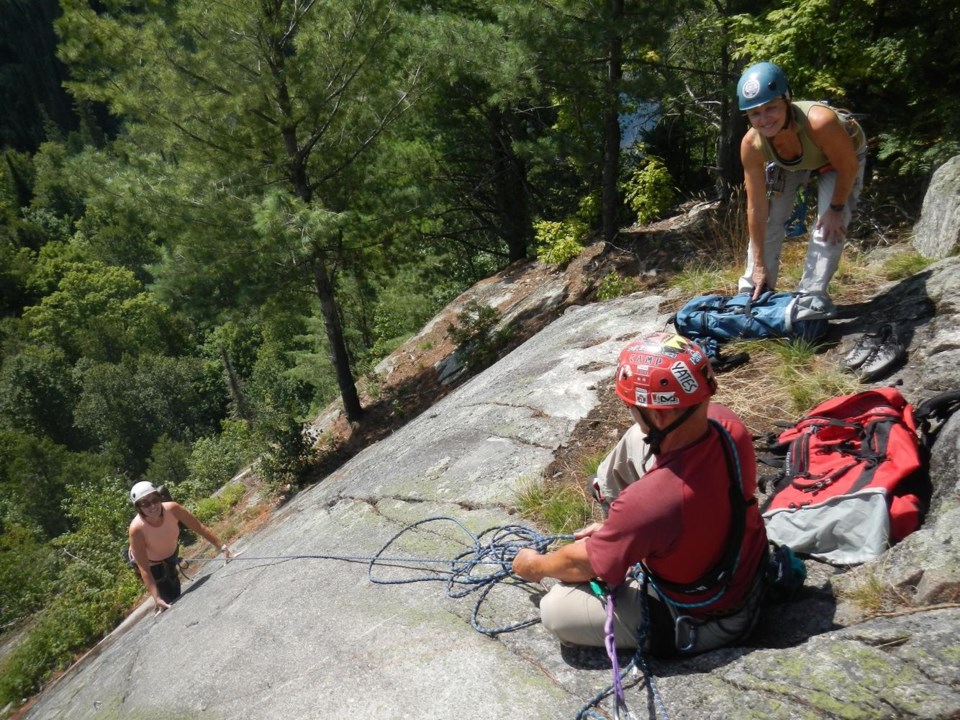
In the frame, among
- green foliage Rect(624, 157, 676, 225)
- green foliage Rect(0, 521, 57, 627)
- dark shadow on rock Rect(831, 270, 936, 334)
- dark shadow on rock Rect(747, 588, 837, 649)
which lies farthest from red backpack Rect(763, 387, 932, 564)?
green foliage Rect(0, 521, 57, 627)

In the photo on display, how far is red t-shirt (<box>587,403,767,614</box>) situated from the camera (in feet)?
7.31

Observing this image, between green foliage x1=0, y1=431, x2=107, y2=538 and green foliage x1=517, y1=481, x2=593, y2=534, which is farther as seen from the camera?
green foliage x1=0, y1=431, x2=107, y2=538

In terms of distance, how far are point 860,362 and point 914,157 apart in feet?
12.6

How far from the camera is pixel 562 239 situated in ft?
38.6

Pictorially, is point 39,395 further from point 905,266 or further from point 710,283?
point 905,266

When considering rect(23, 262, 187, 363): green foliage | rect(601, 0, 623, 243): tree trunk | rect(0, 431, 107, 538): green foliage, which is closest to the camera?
rect(601, 0, 623, 243): tree trunk

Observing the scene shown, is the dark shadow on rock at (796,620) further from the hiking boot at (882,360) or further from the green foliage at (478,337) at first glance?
the green foliage at (478,337)

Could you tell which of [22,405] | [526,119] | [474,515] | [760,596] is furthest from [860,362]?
[22,405]

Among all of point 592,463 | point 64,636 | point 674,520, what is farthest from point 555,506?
point 64,636

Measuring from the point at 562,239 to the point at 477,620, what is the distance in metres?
9.28

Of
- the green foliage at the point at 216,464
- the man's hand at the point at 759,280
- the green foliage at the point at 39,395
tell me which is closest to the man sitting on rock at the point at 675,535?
the man's hand at the point at 759,280

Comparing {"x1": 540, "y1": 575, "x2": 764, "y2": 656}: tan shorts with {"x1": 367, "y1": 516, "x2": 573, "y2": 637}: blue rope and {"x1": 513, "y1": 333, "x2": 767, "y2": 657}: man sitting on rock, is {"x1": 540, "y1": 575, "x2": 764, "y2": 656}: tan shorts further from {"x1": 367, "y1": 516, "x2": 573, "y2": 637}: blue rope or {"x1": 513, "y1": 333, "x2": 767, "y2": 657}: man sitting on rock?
{"x1": 367, "y1": 516, "x2": 573, "y2": 637}: blue rope

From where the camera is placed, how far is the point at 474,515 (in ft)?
13.7

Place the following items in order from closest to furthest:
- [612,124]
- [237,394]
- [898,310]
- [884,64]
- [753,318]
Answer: [898,310], [753,318], [884,64], [612,124], [237,394]
